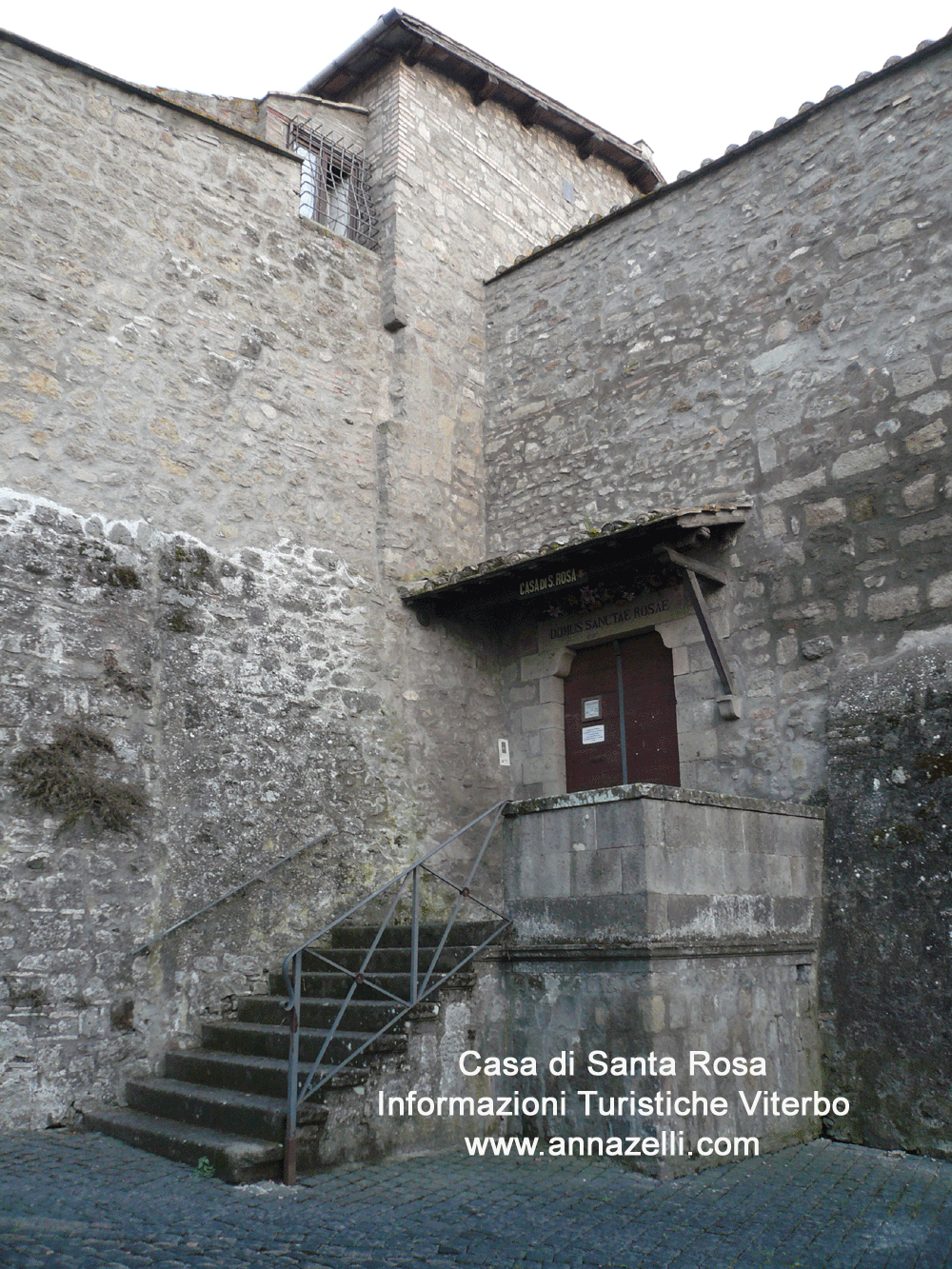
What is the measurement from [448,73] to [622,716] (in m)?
6.56

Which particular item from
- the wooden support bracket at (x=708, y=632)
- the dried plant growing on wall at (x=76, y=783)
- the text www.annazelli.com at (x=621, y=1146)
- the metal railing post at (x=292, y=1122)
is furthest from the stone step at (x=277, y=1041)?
the wooden support bracket at (x=708, y=632)

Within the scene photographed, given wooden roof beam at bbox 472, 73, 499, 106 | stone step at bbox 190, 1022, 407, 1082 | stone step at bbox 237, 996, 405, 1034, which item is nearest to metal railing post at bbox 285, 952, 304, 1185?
stone step at bbox 190, 1022, 407, 1082

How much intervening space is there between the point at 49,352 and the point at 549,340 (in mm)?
4198

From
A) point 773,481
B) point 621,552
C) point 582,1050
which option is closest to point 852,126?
point 773,481

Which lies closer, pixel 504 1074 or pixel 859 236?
pixel 504 1074

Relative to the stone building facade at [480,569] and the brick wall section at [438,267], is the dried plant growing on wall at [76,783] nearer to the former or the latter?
the stone building facade at [480,569]

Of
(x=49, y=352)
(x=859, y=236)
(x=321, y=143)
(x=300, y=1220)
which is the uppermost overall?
(x=321, y=143)

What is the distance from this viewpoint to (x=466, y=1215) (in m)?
4.01

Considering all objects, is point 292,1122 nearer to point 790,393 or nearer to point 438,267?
point 790,393

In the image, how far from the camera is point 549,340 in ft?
28.5

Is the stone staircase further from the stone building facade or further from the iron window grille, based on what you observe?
the iron window grille

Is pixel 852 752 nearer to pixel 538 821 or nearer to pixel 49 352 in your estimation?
pixel 538 821

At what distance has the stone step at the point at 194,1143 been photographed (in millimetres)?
4219

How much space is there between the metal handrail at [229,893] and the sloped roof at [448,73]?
716cm
